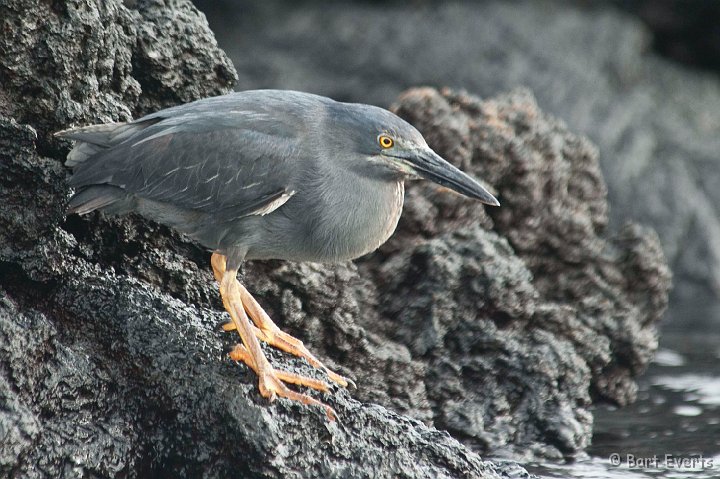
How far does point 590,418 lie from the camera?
609 cm

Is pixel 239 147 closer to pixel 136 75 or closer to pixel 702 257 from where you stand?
pixel 136 75

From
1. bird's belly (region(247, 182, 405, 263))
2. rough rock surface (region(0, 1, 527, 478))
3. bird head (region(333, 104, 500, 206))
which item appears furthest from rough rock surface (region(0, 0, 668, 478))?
bird head (region(333, 104, 500, 206))

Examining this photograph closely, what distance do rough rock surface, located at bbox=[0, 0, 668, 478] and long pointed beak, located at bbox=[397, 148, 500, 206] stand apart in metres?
1.02

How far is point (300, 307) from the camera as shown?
5559 mm

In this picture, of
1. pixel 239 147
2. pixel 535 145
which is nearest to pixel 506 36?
pixel 535 145

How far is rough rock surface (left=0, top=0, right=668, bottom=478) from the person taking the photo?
4320 mm

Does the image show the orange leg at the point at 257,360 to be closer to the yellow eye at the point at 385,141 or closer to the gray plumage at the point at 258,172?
the gray plumage at the point at 258,172

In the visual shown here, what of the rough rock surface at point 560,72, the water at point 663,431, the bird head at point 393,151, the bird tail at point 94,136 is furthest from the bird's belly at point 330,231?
the rough rock surface at point 560,72

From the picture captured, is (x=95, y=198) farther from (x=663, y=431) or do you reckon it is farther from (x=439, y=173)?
(x=663, y=431)

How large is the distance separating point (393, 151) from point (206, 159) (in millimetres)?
853

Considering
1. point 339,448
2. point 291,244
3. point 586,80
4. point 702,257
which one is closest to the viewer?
point 339,448

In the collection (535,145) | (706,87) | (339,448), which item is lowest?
(339,448)

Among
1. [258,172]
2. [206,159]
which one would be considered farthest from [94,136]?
[258,172]

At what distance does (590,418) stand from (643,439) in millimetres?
319
